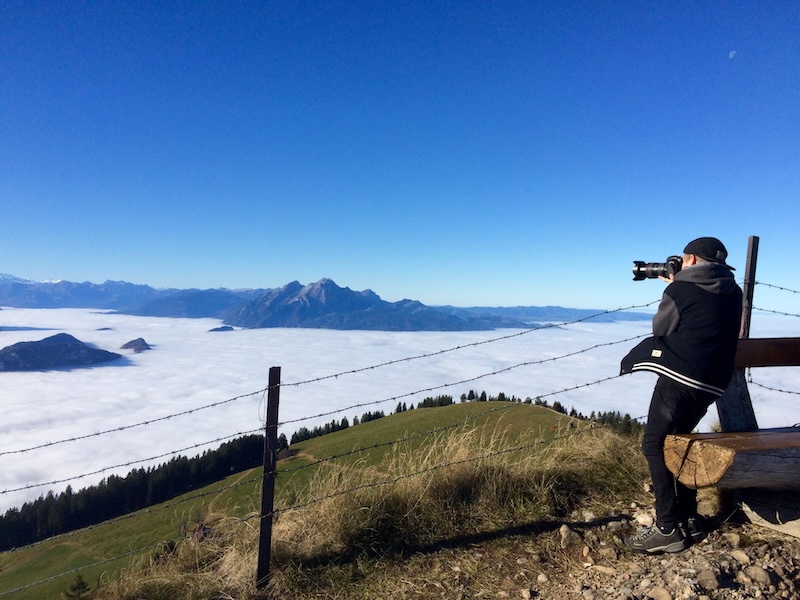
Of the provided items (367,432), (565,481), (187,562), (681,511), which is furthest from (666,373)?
(367,432)

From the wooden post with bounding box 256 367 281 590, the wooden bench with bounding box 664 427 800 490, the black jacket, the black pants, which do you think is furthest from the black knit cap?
the wooden post with bounding box 256 367 281 590

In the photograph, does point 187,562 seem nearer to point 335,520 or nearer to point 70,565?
point 335,520

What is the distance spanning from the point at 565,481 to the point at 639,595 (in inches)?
71.8

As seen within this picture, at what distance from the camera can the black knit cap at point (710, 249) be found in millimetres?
3041

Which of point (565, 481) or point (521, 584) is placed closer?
point (521, 584)

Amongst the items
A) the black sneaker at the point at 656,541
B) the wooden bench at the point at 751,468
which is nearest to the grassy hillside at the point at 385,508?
the black sneaker at the point at 656,541

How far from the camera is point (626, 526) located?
150 inches

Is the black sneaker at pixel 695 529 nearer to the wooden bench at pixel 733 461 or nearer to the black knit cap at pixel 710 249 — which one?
the wooden bench at pixel 733 461

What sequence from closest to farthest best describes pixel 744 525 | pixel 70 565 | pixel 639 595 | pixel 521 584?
pixel 639 595, pixel 521 584, pixel 744 525, pixel 70 565

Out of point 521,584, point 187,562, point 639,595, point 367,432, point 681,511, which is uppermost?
point 681,511

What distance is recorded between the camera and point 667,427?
10.2ft

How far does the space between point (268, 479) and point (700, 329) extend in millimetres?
3427

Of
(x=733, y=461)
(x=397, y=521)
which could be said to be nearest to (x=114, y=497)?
(x=397, y=521)

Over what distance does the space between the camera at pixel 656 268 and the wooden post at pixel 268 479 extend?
309 cm
